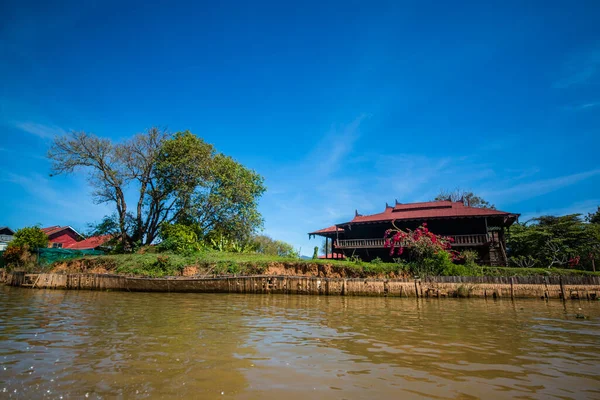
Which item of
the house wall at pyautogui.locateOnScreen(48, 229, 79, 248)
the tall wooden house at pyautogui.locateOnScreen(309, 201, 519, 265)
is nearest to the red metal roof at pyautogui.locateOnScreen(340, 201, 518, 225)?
the tall wooden house at pyautogui.locateOnScreen(309, 201, 519, 265)

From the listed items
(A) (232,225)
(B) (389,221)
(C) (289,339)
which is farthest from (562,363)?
(A) (232,225)

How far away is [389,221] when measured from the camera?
24203 mm

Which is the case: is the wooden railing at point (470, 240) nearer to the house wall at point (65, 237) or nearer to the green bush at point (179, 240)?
the green bush at point (179, 240)

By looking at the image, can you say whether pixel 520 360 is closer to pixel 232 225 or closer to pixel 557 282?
pixel 557 282

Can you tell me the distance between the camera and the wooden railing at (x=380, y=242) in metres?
21.4

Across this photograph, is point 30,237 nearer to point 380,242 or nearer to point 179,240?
point 179,240

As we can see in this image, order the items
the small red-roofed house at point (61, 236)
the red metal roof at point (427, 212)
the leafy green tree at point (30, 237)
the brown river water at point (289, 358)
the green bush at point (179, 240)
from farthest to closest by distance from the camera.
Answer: the small red-roofed house at point (61, 236) < the leafy green tree at point (30, 237) < the red metal roof at point (427, 212) < the green bush at point (179, 240) < the brown river water at point (289, 358)

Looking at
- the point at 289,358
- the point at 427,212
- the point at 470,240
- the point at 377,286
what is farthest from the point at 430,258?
the point at 289,358

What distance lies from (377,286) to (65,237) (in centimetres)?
4409

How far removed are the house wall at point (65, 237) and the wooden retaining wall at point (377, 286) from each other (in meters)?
30.6

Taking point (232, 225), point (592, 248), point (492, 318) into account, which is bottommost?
point (492, 318)

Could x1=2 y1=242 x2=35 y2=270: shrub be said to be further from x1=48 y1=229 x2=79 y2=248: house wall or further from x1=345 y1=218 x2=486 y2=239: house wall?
x1=345 y1=218 x2=486 y2=239: house wall

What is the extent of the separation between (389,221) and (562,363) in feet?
66.5

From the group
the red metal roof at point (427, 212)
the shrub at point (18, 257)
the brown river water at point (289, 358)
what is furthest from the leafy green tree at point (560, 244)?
the shrub at point (18, 257)
